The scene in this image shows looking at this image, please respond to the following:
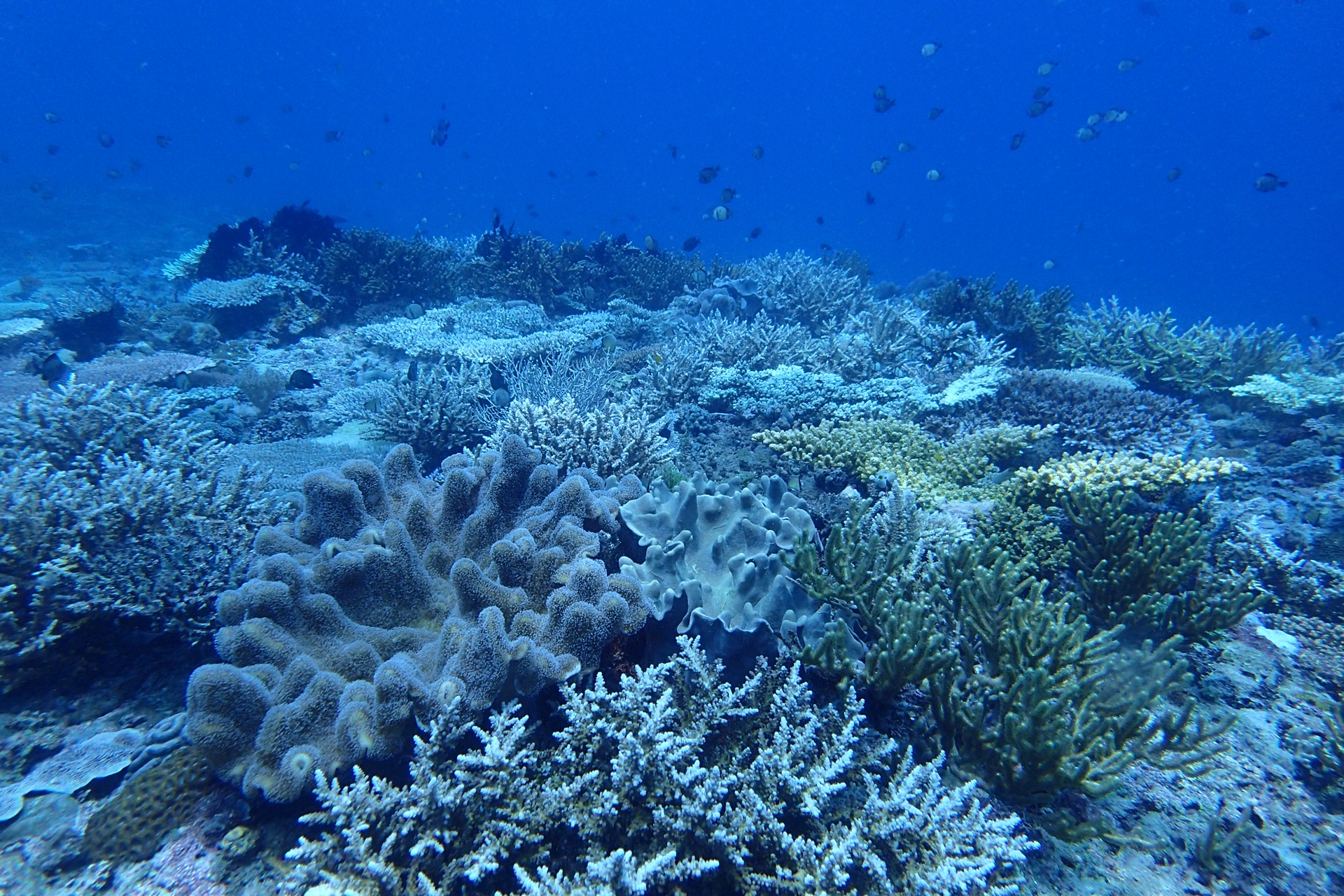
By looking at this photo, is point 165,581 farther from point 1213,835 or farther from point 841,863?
point 1213,835

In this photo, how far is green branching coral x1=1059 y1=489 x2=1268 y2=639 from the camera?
3.69 m

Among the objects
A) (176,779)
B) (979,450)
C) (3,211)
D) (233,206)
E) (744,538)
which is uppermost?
(233,206)

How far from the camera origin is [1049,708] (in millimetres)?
2549

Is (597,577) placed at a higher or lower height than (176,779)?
higher

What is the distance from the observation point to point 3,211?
32.8 metres

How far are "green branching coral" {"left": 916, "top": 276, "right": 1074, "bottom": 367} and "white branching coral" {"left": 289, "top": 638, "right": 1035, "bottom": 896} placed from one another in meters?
9.16

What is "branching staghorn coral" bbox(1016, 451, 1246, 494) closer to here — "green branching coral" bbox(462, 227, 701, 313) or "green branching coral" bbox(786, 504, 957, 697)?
"green branching coral" bbox(786, 504, 957, 697)

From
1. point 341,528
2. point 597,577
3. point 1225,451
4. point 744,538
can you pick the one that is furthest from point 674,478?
point 1225,451

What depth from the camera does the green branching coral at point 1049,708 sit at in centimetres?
255

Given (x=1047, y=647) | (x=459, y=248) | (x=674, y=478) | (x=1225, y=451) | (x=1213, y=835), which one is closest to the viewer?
(x=1213, y=835)

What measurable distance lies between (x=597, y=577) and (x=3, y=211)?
1986 inches

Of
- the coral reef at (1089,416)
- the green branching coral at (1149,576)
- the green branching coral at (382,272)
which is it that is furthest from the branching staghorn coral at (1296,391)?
the green branching coral at (382,272)

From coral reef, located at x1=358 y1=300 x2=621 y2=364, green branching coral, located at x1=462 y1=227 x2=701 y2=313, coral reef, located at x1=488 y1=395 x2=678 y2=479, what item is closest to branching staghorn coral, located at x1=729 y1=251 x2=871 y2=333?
green branching coral, located at x1=462 y1=227 x2=701 y2=313

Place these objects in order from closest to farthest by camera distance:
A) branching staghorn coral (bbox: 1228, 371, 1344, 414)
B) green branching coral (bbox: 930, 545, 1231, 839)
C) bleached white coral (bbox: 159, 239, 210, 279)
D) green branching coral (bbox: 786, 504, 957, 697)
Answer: green branching coral (bbox: 930, 545, 1231, 839) → green branching coral (bbox: 786, 504, 957, 697) → branching staghorn coral (bbox: 1228, 371, 1344, 414) → bleached white coral (bbox: 159, 239, 210, 279)
